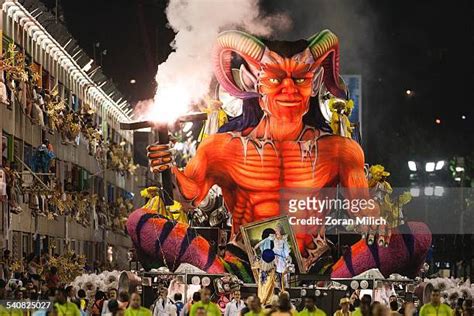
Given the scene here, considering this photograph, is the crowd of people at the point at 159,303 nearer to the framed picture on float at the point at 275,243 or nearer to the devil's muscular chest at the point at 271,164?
the framed picture on float at the point at 275,243

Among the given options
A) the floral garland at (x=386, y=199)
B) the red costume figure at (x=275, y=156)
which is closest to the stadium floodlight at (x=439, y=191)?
the floral garland at (x=386, y=199)

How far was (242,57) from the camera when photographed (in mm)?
57594

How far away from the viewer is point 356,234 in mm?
57094

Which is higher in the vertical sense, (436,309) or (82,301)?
(82,301)

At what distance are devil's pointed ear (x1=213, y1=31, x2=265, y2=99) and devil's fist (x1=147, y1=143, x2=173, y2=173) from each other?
779 cm

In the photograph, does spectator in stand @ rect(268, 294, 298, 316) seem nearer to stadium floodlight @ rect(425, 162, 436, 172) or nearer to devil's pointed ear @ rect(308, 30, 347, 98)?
devil's pointed ear @ rect(308, 30, 347, 98)

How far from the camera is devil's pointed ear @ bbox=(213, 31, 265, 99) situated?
57.4 m

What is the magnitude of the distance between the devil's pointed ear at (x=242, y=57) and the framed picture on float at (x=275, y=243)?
581 cm

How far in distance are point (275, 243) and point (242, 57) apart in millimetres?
8650

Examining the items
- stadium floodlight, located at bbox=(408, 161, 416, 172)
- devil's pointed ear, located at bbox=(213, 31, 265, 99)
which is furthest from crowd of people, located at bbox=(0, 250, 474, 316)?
stadium floodlight, located at bbox=(408, 161, 416, 172)

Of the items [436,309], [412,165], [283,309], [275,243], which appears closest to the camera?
[283,309]

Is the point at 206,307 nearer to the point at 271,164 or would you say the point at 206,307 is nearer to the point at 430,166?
the point at 271,164

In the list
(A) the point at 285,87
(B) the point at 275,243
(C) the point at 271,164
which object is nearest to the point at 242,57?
(A) the point at 285,87

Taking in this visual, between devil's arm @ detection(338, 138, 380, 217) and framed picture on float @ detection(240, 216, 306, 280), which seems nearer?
framed picture on float @ detection(240, 216, 306, 280)
